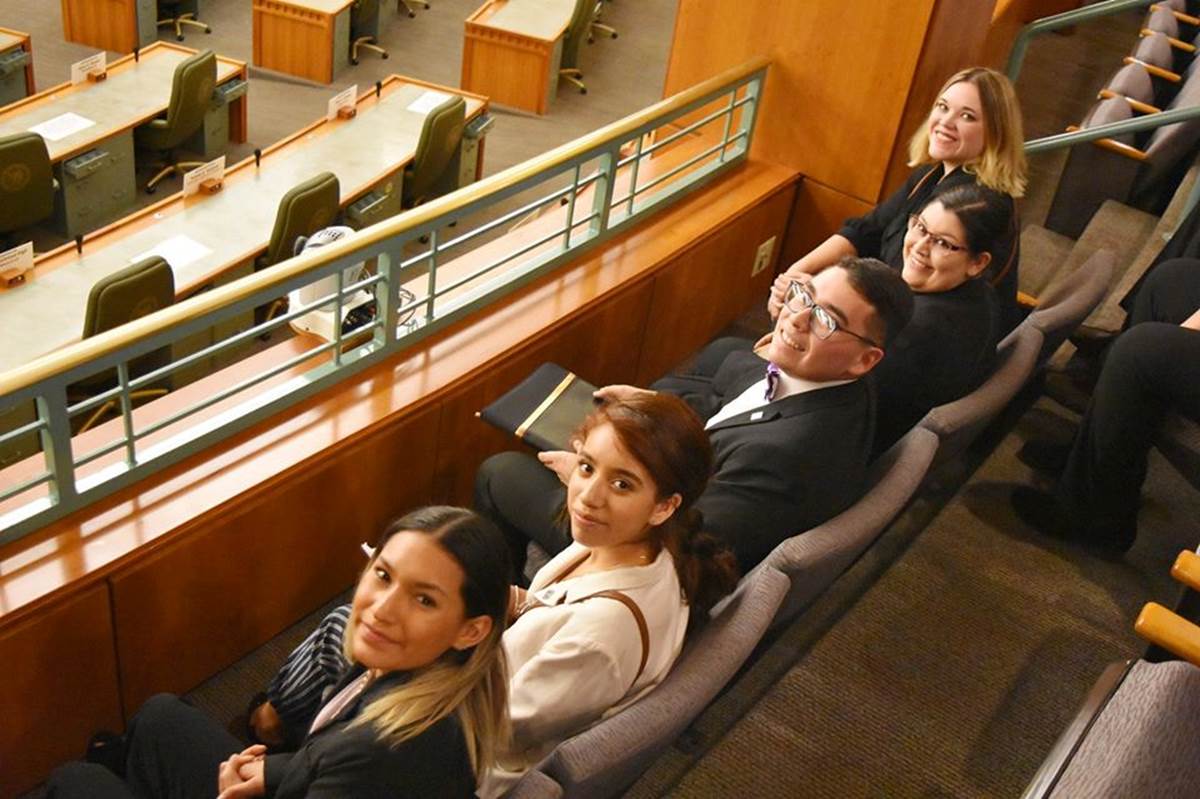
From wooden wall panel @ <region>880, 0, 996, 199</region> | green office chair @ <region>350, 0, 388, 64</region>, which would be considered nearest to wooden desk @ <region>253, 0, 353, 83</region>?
green office chair @ <region>350, 0, 388, 64</region>

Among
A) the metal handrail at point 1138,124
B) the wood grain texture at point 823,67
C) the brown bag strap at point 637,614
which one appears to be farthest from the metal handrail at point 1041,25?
the brown bag strap at point 637,614

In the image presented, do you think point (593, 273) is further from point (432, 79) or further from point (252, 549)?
point (432, 79)

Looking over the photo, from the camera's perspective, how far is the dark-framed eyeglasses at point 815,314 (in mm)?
2336

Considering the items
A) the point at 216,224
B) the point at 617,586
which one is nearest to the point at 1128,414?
the point at 617,586

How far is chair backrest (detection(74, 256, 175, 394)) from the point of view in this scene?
13.1 ft

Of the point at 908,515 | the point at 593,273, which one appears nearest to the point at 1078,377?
the point at 908,515

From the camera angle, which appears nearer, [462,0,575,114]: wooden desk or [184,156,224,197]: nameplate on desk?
[184,156,224,197]: nameplate on desk

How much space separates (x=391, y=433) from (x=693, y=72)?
1.93 m

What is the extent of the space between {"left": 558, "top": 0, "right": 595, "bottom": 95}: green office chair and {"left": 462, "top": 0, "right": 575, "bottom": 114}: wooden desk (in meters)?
0.08

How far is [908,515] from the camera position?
306 centimetres

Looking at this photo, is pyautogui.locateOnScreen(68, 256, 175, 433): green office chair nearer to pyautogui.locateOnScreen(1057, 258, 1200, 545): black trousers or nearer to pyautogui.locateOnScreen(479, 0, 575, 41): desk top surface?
pyautogui.locateOnScreen(1057, 258, 1200, 545): black trousers

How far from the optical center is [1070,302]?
3.00 m

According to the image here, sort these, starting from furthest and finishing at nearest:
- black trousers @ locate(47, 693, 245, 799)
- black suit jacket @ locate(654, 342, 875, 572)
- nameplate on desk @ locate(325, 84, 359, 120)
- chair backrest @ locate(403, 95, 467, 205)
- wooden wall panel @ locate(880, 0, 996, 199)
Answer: nameplate on desk @ locate(325, 84, 359, 120) < chair backrest @ locate(403, 95, 467, 205) < wooden wall panel @ locate(880, 0, 996, 199) < black suit jacket @ locate(654, 342, 875, 572) < black trousers @ locate(47, 693, 245, 799)

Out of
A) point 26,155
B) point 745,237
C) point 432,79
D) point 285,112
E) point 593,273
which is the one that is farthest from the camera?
point 432,79
